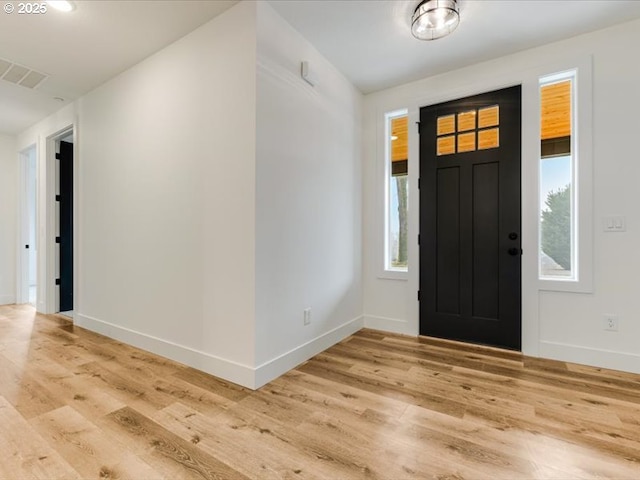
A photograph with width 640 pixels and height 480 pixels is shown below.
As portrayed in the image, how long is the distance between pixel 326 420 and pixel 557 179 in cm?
282

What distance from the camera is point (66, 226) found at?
14.9 ft

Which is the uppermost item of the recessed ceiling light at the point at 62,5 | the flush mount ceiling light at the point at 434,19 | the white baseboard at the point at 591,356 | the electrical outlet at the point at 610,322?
the recessed ceiling light at the point at 62,5

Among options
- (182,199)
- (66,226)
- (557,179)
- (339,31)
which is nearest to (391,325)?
(557,179)

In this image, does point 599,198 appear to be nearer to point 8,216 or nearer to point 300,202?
point 300,202

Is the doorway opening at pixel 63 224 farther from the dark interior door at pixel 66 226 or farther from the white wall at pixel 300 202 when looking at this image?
the white wall at pixel 300 202

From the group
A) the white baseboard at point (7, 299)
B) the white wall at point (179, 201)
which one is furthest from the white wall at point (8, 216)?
the white wall at point (179, 201)

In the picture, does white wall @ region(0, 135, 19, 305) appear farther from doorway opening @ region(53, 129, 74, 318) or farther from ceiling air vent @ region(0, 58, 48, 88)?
ceiling air vent @ region(0, 58, 48, 88)

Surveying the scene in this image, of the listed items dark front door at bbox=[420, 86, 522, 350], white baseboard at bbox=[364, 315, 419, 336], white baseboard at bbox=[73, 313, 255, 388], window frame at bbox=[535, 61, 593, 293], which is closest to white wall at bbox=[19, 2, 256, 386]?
white baseboard at bbox=[73, 313, 255, 388]

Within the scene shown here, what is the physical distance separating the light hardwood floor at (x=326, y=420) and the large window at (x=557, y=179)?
0.89 m

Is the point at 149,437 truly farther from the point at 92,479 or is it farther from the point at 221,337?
the point at 221,337

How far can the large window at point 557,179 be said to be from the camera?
109 inches

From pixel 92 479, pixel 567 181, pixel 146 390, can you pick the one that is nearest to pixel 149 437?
pixel 92 479

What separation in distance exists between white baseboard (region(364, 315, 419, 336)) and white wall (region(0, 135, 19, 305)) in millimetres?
5665

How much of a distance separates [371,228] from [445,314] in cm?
123
